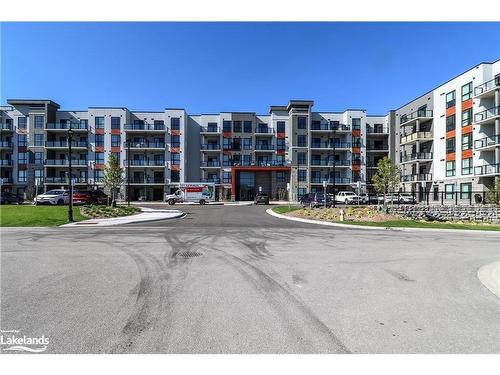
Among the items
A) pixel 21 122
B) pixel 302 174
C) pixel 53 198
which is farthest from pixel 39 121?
pixel 302 174

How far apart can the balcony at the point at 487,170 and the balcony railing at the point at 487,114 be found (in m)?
6.10

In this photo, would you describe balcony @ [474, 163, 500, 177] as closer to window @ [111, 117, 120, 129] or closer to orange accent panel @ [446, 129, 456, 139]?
orange accent panel @ [446, 129, 456, 139]

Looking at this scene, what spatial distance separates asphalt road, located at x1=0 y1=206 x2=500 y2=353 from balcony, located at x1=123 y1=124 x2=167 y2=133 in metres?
54.4

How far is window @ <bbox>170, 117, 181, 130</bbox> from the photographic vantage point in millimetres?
62625

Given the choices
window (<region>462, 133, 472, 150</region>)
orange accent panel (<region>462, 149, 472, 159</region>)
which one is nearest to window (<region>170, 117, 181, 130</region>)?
window (<region>462, 133, 472, 150</region>)

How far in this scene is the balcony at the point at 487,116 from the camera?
124 feet

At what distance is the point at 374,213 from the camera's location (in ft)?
77.8

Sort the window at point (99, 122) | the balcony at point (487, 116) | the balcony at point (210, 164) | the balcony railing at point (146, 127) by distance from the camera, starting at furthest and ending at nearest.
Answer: the balcony at point (210, 164)
the window at point (99, 122)
the balcony railing at point (146, 127)
the balcony at point (487, 116)

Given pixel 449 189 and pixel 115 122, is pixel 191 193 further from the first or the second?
pixel 449 189

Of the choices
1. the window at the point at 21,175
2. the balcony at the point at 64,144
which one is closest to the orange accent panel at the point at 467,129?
the balcony at the point at 64,144

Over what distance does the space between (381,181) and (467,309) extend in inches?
1735

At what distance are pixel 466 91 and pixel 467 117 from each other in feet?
12.1

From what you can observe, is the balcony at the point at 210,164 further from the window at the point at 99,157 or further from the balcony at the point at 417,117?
the balcony at the point at 417,117
